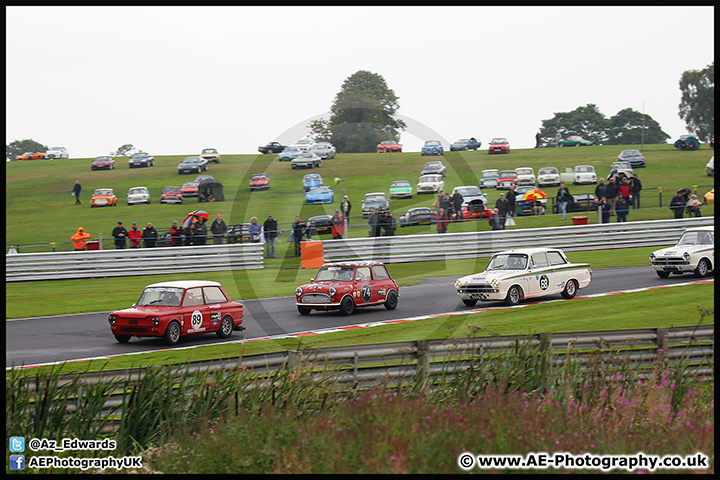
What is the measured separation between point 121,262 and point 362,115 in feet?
203

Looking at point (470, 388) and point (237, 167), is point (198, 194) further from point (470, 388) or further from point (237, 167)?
point (470, 388)

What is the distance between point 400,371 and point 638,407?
2.89m

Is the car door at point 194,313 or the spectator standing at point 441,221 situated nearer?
the car door at point 194,313

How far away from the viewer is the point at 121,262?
26.5 m

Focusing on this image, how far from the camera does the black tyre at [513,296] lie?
17.1 meters

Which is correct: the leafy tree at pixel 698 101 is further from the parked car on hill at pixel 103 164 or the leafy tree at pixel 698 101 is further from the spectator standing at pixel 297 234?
the spectator standing at pixel 297 234

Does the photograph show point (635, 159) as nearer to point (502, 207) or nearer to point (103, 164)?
point (502, 207)

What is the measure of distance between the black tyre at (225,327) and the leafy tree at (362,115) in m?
52.1

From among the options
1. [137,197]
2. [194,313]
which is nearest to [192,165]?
[137,197]

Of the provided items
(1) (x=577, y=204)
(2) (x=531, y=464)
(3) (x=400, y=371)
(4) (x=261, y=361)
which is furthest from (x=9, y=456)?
(1) (x=577, y=204)

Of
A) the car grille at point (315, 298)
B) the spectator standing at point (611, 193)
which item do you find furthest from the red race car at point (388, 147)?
the car grille at point (315, 298)

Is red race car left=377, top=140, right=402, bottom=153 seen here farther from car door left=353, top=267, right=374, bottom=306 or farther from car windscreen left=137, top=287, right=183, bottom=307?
car windscreen left=137, top=287, right=183, bottom=307

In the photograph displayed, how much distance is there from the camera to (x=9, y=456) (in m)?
7.02

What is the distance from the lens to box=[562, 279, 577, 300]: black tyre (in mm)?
18078
